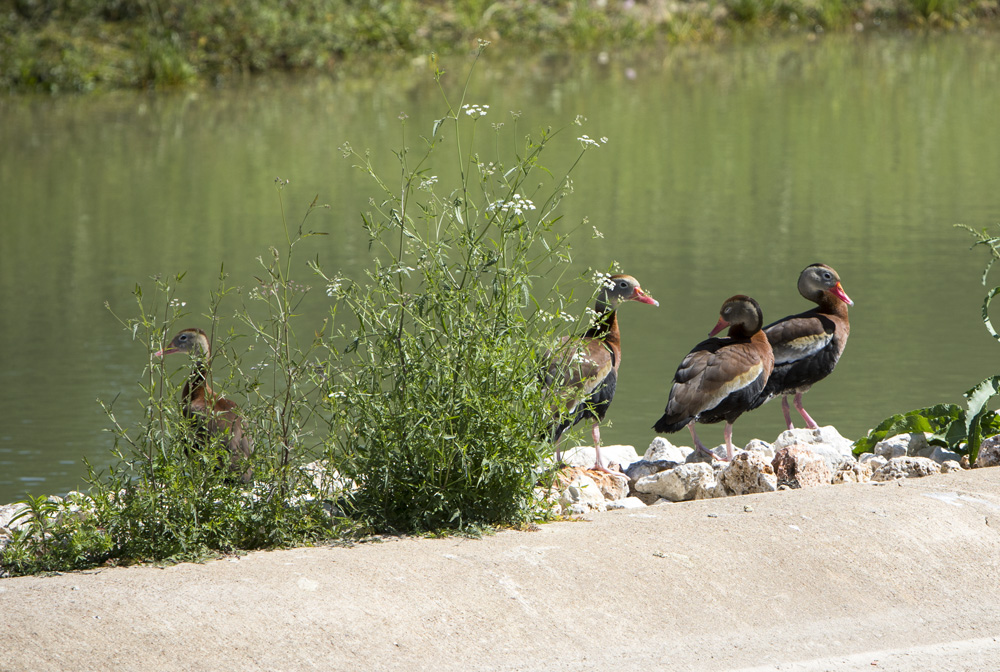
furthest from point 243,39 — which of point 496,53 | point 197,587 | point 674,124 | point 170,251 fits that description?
point 197,587

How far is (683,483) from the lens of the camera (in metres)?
5.60

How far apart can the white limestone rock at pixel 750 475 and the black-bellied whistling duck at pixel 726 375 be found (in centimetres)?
84

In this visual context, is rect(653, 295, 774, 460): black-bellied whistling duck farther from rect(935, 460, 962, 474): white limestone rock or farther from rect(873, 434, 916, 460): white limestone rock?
rect(935, 460, 962, 474): white limestone rock

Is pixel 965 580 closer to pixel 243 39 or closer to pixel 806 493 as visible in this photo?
pixel 806 493

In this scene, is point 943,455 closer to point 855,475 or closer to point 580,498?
point 855,475

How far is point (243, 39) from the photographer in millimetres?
23922

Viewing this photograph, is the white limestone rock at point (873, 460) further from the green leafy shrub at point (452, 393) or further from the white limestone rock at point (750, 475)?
the green leafy shrub at point (452, 393)

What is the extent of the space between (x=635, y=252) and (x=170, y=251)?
4498mm

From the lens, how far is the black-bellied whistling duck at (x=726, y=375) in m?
6.18

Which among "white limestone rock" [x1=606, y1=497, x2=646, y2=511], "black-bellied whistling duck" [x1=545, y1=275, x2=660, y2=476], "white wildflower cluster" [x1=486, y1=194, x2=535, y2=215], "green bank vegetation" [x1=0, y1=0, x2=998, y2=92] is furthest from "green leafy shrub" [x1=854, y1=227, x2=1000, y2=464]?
"green bank vegetation" [x1=0, y1=0, x2=998, y2=92]

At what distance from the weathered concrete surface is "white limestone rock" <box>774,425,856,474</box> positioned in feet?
4.59

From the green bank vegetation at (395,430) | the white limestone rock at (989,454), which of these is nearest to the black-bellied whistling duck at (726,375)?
the white limestone rock at (989,454)

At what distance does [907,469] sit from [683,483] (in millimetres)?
977

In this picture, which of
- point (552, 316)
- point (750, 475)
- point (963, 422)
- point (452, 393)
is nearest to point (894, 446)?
point (963, 422)
